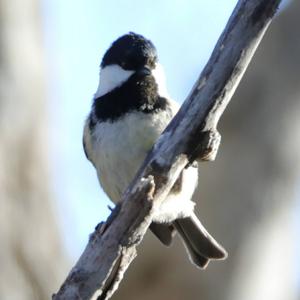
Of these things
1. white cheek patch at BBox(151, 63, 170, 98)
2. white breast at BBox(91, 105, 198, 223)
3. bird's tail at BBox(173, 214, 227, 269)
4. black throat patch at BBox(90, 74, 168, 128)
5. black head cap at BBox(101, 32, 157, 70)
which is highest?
black head cap at BBox(101, 32, 157, 70)

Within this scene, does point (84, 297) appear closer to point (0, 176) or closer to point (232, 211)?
point (0, 176)

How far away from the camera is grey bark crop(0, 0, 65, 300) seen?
443 centimetres

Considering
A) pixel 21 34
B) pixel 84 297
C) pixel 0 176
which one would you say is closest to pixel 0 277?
pixel 0 176

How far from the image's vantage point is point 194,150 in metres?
2.84

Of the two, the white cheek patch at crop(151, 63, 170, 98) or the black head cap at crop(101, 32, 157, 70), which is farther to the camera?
the black head cap at crop(101, 32, 157, 70)

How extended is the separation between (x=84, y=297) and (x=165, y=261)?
206 centimetres

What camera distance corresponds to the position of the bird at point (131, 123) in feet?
11.8

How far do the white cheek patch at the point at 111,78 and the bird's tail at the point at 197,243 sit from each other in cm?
75

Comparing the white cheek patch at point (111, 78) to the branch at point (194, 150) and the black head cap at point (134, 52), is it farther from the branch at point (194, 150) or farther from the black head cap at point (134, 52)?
the branch at point (194, 150)

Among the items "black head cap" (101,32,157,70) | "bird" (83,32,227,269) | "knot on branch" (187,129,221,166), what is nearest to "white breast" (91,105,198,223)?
"bird" (83,32,227,269)

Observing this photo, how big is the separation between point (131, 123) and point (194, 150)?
0.78 m

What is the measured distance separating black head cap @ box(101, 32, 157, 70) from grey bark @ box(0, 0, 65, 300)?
796mm

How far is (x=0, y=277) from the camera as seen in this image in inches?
171

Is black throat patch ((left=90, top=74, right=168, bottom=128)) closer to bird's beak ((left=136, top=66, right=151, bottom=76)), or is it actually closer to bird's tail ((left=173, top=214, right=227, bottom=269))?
bird's beak ((left=136, top=66, right=151, bottom=76))
